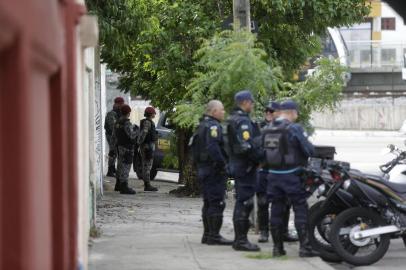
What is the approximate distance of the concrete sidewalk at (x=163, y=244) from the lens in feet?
31.8

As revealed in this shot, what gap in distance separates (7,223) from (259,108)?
914cm

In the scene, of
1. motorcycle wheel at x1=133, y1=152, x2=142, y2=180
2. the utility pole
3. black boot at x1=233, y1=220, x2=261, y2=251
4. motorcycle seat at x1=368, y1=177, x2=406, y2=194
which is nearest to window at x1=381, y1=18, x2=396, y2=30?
motorcycle wheel at x1=133, y1=152, x2=142, y2=180

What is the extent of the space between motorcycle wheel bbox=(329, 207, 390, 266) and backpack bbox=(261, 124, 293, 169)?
0.82 metres

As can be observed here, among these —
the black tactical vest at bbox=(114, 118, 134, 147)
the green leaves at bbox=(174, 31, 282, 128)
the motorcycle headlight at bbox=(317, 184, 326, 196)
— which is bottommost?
the motorcycle headlight at bbox=(317, 184, 326, 196)

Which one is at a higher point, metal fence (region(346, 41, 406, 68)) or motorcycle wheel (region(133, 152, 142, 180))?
metal fence (region(346, 41, 406, 68))

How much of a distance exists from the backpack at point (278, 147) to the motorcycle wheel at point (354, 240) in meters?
0.82

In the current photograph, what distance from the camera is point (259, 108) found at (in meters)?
12.2

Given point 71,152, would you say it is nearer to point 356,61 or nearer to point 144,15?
point 144,15

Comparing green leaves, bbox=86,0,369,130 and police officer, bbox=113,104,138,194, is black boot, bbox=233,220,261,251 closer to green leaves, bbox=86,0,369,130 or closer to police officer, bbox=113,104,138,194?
green leaves, bbox=86,0,369,130

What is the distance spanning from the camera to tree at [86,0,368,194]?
16500mm

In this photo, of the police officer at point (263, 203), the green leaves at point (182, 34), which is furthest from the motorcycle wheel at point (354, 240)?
the green leaves at point (182, 34)

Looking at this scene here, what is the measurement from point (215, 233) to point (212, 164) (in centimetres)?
90

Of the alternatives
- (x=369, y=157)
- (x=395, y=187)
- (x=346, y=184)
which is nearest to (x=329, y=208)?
A: (x=346, y=184)

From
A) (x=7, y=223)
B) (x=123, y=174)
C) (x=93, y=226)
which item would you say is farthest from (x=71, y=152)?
(x=123, y=174)
